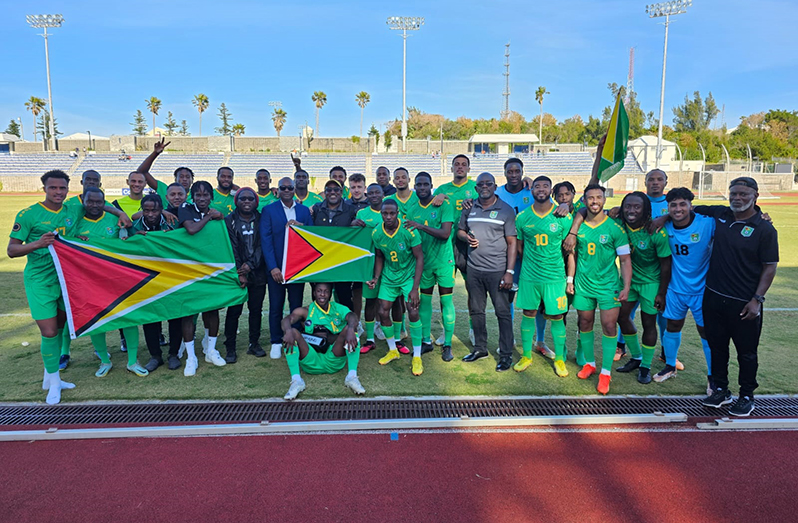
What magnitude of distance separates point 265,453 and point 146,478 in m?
0.86

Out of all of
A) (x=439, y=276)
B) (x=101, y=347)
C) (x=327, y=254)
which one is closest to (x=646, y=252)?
(x=439, y=276)

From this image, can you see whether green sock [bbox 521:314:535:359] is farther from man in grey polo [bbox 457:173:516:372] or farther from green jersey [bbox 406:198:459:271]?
green jersey [bbox 406:198:459:271]

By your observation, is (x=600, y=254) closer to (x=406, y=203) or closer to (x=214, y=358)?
(x=406, y=203)

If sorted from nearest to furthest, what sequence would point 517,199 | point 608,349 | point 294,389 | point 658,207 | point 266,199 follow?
1. point 294,389
2. point 608,349
3. point 658,207
4. point 517,199
5. point 266,199

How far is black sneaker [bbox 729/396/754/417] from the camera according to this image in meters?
4.56

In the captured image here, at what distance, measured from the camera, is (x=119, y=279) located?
18.0ft

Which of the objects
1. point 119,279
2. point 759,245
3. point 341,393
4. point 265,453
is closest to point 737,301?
point 759,245

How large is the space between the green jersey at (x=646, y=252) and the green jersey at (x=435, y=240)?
1.99 metres

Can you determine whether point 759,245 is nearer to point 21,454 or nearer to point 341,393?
point 341,393

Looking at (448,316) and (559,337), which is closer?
(559,337)

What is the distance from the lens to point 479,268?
5.84 m

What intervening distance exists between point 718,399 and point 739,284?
3.81 ft

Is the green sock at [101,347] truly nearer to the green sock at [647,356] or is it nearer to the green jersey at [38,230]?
the green jersey at [38,230]

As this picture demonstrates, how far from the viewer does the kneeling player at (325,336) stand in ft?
17.6
